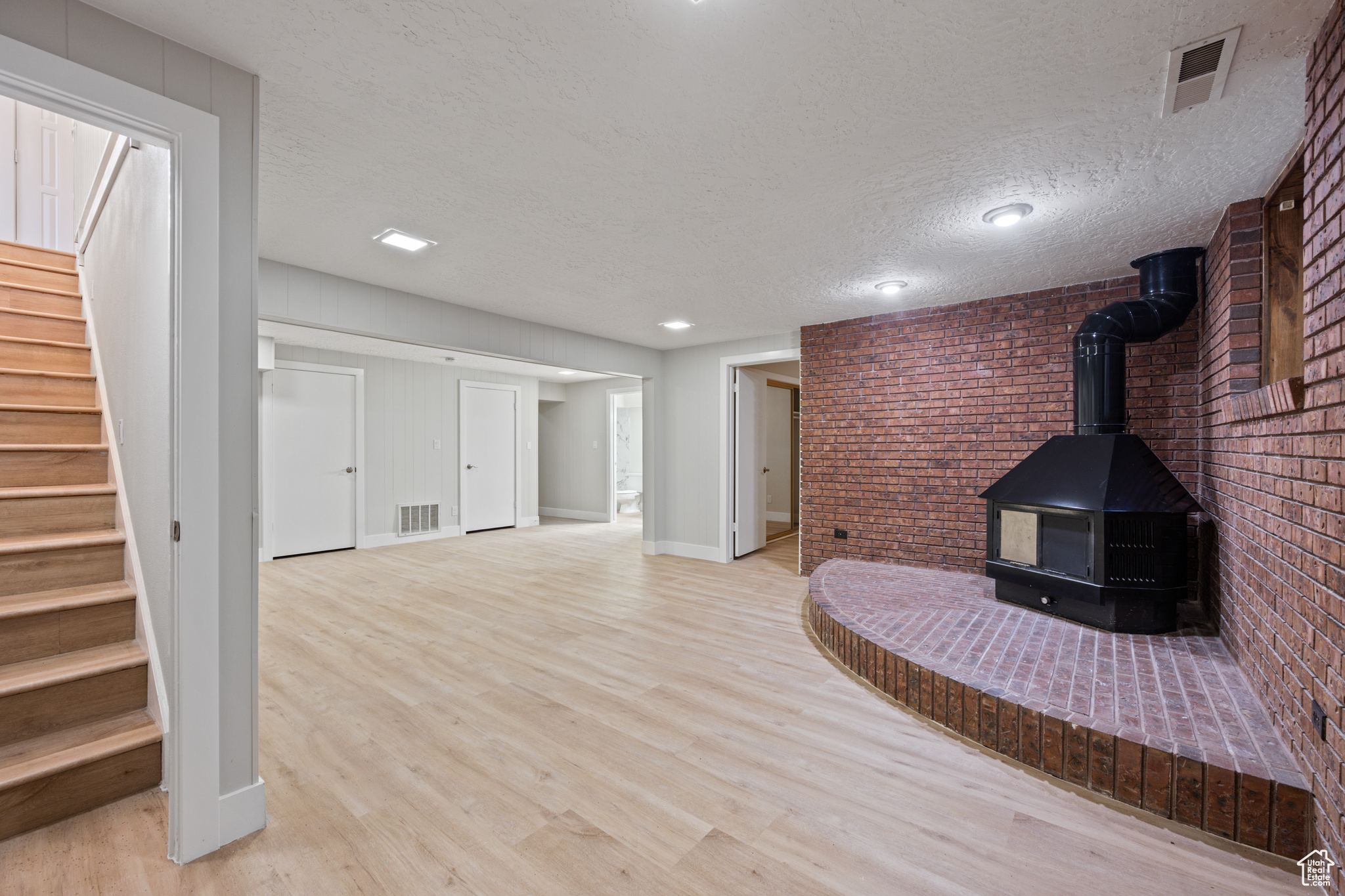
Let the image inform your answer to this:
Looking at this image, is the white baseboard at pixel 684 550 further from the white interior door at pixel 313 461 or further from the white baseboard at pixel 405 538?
the white interior door at pixel 313 461

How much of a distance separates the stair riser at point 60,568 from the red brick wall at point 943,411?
4.44 m

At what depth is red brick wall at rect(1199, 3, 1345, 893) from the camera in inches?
55.9

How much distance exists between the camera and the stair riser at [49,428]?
237 cm

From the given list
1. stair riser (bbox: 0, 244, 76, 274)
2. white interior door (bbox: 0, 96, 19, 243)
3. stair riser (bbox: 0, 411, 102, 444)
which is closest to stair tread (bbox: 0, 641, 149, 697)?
stair riser (bbox: 0, 411, 102, 444)

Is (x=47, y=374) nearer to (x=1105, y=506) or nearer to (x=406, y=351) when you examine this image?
(x=406, y=351)

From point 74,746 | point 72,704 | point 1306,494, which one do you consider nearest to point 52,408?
point 72,704

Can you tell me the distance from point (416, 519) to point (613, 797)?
5.97 meters

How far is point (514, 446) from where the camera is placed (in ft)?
26.6

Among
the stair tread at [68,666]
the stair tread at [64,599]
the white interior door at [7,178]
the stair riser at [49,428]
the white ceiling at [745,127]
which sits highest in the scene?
the white interior door at [7,178]

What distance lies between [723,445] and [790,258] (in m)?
2.74

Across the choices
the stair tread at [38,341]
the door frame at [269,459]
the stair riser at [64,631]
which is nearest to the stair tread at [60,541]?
the stair riser at [64,631]

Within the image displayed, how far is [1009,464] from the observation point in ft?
13.0

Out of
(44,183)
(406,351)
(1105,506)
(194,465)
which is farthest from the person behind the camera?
(406,351)

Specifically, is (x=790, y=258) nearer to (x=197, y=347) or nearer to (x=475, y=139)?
(x=475, y=139)
